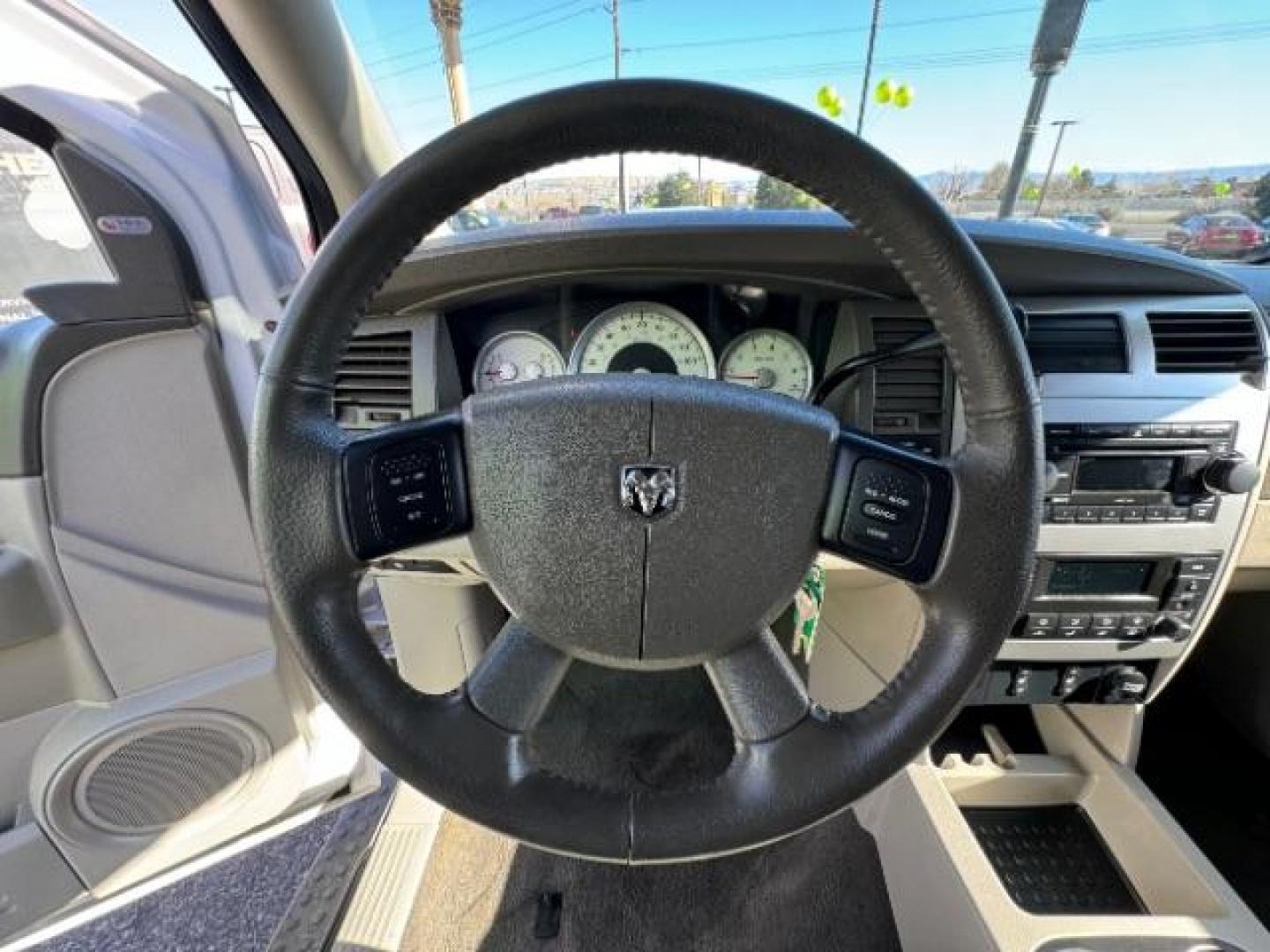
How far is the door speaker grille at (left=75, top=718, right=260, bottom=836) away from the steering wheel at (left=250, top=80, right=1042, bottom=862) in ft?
3.99

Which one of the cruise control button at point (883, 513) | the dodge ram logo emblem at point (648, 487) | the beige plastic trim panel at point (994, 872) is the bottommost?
the beige plastic trim panel at point (994, 872)

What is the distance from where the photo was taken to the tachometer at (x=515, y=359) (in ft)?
3.86

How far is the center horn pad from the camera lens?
0.66 m

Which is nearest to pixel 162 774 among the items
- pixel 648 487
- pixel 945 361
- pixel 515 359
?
pixel 515 359

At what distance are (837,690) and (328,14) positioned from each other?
5.84 ft

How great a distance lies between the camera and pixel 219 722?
1540 mm

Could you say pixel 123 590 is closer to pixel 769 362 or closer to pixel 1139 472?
pixel 769 362

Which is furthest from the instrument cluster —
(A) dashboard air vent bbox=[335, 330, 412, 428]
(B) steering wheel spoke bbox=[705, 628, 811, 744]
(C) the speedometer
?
(B) steering wheel spoke bbox=[705, 628, 811, 744]

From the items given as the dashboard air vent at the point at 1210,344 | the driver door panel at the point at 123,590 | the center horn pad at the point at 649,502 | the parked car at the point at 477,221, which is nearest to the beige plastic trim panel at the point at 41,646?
the driver door panel at the point at 123,590

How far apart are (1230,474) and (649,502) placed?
1.00 metres

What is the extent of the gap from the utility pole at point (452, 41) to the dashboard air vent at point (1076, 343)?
1352 mm

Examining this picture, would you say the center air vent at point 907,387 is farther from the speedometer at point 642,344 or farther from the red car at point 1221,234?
the red car at point 1221,234

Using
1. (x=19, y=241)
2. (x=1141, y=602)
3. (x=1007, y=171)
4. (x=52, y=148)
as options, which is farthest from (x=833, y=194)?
(x=1007, y=171)

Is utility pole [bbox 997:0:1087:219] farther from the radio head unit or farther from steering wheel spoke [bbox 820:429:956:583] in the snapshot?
steering wheel spoke [bbox 820:429:956:583]
